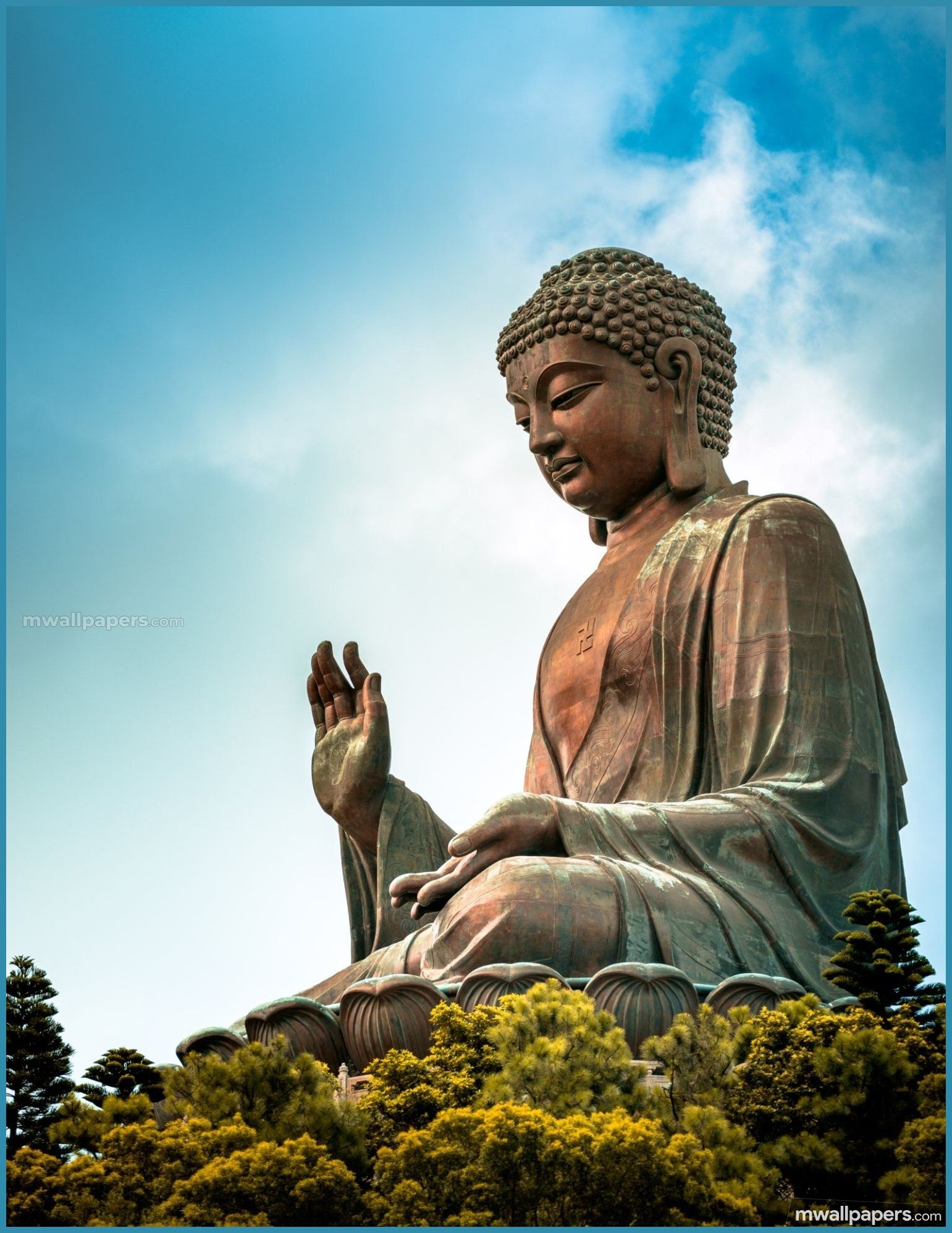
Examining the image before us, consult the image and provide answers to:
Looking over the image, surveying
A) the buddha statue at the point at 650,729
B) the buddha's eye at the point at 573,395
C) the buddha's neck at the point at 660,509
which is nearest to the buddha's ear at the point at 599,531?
the buddha statue at the point at 650,729

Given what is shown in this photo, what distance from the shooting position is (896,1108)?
8438 millimetres

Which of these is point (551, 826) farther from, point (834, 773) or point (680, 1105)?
point (680, 1105)

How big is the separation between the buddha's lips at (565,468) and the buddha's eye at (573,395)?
0.27 meters

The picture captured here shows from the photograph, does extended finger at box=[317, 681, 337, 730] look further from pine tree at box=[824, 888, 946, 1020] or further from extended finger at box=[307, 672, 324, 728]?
pine tree at box=[824, 888, 946, 1020]

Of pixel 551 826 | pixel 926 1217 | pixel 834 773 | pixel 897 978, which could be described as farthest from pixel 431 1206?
pixel 834 773

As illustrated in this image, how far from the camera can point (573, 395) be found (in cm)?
1293

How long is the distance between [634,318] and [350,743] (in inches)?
106

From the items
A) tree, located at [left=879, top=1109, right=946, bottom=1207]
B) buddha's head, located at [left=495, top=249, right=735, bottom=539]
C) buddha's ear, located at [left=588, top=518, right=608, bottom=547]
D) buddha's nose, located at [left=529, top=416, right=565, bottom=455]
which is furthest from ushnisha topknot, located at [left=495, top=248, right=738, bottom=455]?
tree, located at [left=879, top=1109, right=946, bottom=1207]

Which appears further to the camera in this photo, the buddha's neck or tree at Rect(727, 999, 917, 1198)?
the buddha's neck

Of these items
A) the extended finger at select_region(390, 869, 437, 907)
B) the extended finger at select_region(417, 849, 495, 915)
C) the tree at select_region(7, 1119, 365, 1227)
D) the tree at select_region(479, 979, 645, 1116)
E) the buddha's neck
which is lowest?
the tree at select_region(7, 1119, 365, 1227)

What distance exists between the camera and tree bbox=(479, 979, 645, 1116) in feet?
27.5

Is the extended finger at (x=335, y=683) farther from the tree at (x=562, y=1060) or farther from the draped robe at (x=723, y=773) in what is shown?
the tree at (x=562, y=1060)

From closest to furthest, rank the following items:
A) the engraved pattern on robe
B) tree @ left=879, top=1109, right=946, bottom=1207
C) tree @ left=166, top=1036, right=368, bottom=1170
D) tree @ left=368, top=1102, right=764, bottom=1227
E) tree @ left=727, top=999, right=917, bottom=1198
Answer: tree @ left=368, top=1102, right=764, bottom=1227, tree @ left=879, top=1109, right=946, bottom=1207, tree @ left=727, top=999, right=917, bottom=1198, tree @ left=166, top=1036, right=368, bottom=1170, the engraved pattern on robe

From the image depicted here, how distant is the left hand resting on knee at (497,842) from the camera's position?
1063 centimetres
